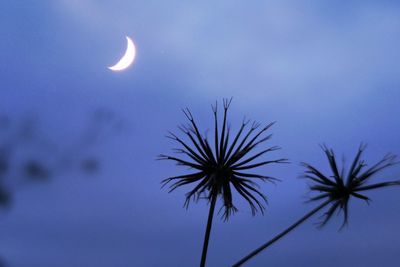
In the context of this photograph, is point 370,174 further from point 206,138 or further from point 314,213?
point 206,138

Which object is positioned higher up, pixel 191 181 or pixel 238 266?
pixel 191 181

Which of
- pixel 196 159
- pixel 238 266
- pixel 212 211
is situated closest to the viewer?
pixel 238 266

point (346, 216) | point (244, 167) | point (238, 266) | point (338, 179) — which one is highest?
point (244, 167)

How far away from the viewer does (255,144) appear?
12039 mm

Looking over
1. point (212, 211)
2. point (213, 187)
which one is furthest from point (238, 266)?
point (213, 187)

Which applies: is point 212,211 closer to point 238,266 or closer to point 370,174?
point 238,266

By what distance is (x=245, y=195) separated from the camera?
498 inches

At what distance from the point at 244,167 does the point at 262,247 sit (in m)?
2.98

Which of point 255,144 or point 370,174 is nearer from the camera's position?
point 370,174

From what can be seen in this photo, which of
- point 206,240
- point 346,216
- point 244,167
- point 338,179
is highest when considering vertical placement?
point 244,167

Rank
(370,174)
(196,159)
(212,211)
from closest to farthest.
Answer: (370,174) → (212,211) → (196,159)

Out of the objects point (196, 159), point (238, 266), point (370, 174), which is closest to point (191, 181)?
point (196, 159)

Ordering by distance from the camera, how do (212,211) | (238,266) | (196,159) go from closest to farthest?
(238,266) → (212,211) → (196,159)

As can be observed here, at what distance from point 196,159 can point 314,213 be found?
13.0 feet
